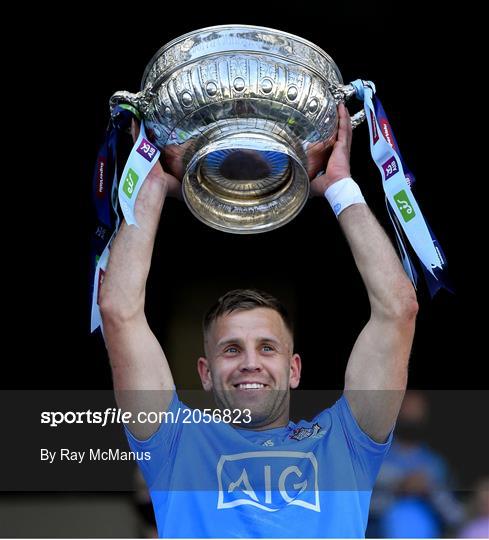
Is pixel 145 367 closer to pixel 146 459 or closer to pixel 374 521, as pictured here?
pixel 146 459

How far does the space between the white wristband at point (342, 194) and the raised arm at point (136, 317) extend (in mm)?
429

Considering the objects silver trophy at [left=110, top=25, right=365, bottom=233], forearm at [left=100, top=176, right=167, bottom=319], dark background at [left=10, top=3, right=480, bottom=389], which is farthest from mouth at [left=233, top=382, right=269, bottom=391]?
dark background at [left=10, top=3, right=480, bottom=389]

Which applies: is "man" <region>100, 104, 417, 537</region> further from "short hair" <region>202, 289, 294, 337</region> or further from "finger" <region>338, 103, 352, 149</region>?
"short hair" <region>202, 289, 294, 337</region>

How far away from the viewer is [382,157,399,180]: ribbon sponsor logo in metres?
2.96

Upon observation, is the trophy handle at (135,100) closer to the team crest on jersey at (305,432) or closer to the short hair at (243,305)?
the short hair at (243,305)

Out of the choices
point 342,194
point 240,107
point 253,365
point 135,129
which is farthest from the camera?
point 253,365

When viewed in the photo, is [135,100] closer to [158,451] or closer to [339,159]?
[339,159]

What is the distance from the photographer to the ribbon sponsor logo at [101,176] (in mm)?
3057

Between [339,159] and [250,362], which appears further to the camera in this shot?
[250,362]

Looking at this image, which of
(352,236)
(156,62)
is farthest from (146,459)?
(156,62)

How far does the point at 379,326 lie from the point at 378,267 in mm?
166

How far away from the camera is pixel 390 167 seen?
297cm

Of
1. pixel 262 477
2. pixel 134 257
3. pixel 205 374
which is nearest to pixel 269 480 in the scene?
pixel 262 477

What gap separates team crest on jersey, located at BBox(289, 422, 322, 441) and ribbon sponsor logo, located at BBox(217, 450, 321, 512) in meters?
0.07
